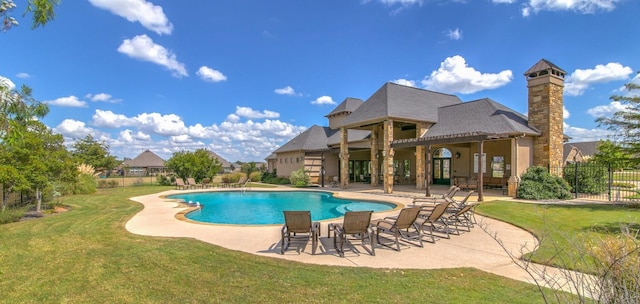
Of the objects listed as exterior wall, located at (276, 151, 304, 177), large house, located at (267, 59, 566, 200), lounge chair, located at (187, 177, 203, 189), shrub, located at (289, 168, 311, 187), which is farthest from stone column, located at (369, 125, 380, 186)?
lounge chair, located at (187, 177, 203, 189)

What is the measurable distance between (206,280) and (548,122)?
18288 millimetres

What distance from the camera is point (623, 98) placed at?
12.0m

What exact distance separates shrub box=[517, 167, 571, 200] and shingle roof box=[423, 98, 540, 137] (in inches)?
86.5

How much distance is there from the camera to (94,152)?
125ft

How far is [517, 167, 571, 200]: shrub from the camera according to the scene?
14.4 meters

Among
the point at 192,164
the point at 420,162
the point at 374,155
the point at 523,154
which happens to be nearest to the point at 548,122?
the point at 523,154

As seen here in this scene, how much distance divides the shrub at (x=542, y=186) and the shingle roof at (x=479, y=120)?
2.20 meters

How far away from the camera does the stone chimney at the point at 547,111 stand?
633 inches

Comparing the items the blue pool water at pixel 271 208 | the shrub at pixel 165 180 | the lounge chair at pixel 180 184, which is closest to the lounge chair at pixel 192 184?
the lounge chair at pixel 180 184

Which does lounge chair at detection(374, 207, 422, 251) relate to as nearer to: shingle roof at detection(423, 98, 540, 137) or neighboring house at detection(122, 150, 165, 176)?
shingle roof at detection(423, 98, 540, 137)

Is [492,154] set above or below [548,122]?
below

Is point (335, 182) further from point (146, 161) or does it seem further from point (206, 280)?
point (146, 161)

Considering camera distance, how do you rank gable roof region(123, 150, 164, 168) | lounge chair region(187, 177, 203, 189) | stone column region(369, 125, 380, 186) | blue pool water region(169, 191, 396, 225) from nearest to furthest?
1. blue pool water region(169, 191, 396, 225)
2. stone column region(369, 125, 380, 186)
3. lounge chair region(187, 177, 203, 189)
4. gable roof region(123, 150, 164, 168)

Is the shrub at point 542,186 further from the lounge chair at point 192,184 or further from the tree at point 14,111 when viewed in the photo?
the lounge chair at point 192,184
